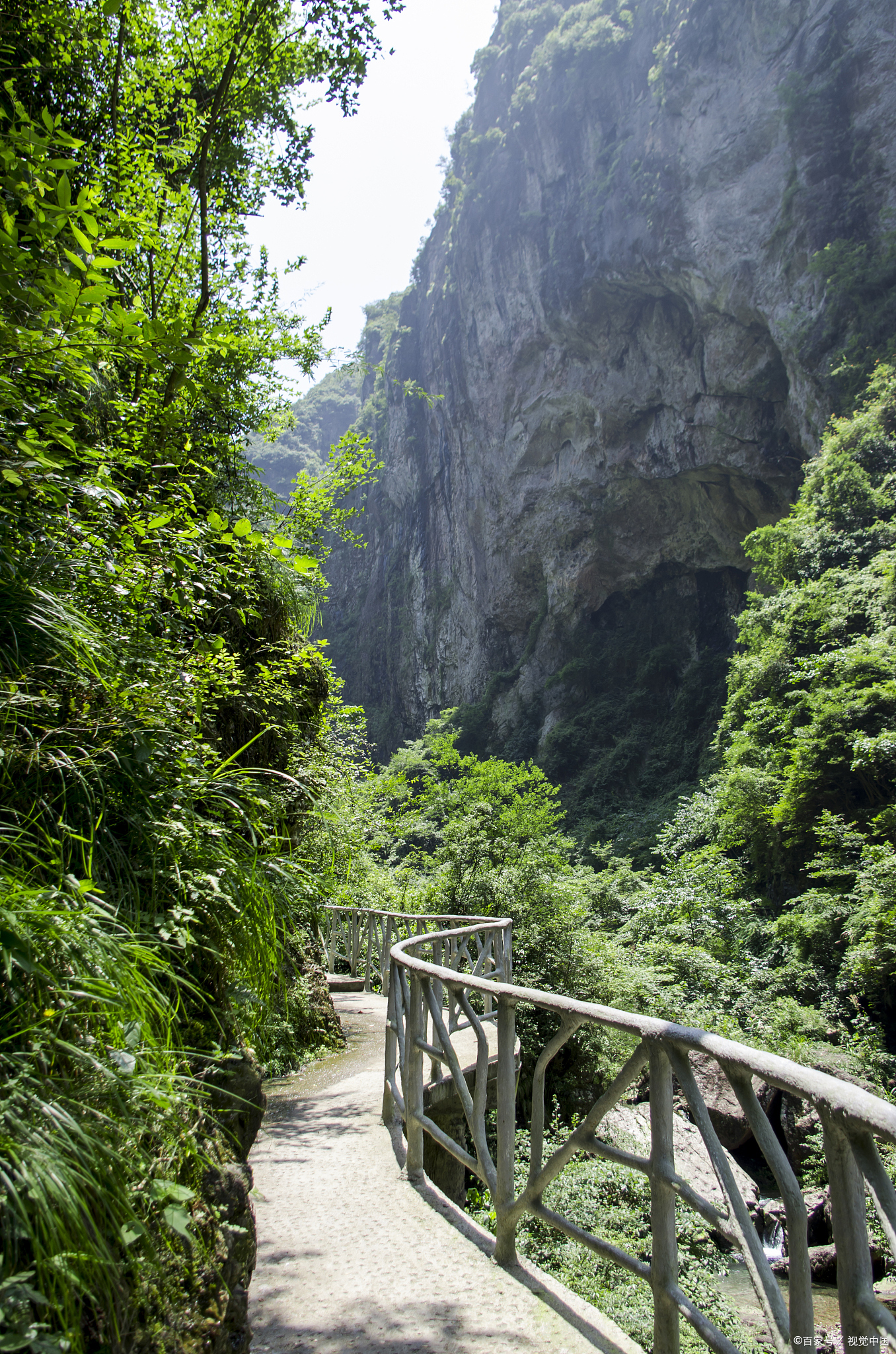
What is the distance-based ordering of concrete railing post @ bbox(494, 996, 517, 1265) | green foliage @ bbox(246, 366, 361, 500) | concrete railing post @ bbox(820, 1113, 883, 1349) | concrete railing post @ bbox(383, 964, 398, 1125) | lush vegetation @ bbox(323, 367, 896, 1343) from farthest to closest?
green foliage @ bbox(246, 366, 361, 500) < lush vegetation @ bbox(323, 367, 896, 1343) < concrete railing post @ bbox(383, 964, 398, 1125) < concrete railing post @ bbox(494, 996, 517, 1265) < concrete railing post @ bbox(820, 1113, 883, 1349)

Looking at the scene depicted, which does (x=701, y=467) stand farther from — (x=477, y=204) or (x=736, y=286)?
(x=477, y=204)

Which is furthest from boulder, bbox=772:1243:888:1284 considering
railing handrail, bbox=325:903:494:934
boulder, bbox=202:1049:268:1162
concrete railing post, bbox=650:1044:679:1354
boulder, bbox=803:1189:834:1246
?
boulder, bbox=202:1049:268:1162

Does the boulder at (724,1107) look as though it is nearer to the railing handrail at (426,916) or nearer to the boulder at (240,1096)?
the railing handrail at (426,916)

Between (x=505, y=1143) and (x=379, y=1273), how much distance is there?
2.06 feet

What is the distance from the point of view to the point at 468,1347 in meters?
1.90

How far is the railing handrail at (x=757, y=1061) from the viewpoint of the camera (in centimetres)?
115

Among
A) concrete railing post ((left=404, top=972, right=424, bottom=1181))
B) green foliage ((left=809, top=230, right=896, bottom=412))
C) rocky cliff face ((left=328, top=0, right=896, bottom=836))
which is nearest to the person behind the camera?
concrete railing post ((left=404, top=972, right=424, bottom=1181))

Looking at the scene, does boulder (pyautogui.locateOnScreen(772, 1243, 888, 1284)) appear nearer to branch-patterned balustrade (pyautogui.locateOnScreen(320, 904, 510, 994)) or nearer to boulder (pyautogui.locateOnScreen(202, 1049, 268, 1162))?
branch-patterned balustrade (pyautogui.locateOnScreen(320, 904, 510, 994))

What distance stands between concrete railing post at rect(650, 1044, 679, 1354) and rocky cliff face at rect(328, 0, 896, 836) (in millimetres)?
19908

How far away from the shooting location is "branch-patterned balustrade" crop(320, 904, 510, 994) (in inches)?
322

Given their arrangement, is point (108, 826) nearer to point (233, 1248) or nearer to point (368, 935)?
point (233, 1248)

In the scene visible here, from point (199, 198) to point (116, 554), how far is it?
302 centimetres

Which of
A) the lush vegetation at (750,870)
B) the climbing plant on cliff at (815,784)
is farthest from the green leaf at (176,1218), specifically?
the climbing plant on cliff at (815,784)

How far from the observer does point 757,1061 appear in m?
1.40
